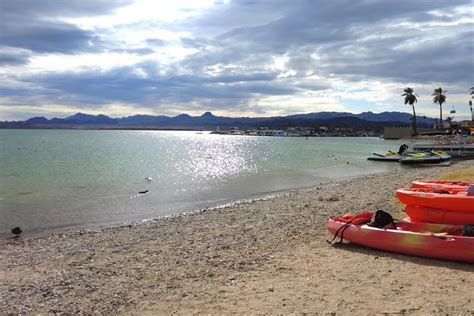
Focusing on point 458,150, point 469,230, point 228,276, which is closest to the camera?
point 228,276

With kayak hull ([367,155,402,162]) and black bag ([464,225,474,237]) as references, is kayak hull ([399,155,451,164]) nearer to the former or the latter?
kayak hull ([367,155,402,162])

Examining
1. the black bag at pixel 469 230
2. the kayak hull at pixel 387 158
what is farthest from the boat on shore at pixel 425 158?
the black bag at pixel 469 230

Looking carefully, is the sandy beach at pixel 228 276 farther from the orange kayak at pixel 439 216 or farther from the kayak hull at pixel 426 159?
the kayak hull at pixel 426 159

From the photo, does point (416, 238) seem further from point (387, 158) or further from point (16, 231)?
point (387, 158)

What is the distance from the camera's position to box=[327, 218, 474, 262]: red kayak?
24.3ft

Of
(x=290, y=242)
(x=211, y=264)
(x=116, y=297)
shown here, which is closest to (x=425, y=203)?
(x=290, y=242)

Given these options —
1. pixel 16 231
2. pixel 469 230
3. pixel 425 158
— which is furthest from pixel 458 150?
pixel 16 231

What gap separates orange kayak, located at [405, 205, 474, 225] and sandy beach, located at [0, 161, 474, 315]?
4.57ft

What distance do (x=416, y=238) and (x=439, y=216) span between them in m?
1.22

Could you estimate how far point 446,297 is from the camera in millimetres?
5980

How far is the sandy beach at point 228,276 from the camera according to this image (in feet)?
20.0

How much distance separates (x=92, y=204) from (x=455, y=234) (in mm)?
15254

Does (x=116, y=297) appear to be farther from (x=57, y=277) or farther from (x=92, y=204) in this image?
(x=92, y=204)

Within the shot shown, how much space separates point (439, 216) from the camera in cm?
876
